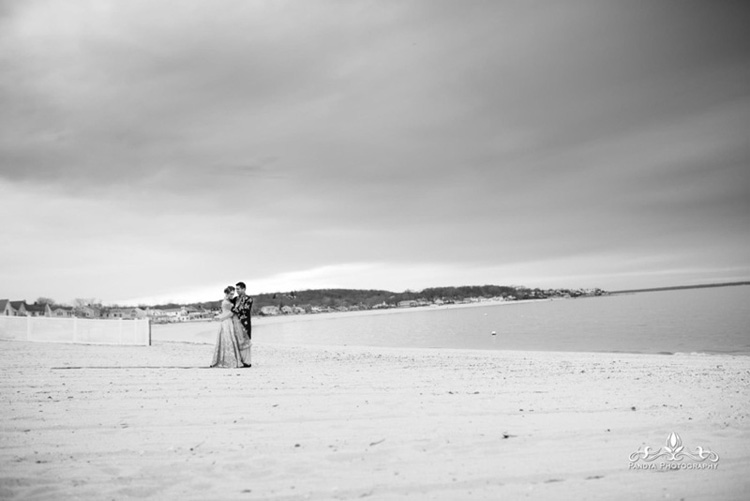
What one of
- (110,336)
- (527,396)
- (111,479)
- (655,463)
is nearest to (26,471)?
(111,479)

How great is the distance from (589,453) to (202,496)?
3.73 metres

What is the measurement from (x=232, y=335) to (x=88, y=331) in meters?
15.3

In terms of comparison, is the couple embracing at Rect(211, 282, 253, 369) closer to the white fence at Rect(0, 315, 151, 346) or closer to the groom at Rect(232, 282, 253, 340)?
the groom at Rect(232, 282, 253, 340)

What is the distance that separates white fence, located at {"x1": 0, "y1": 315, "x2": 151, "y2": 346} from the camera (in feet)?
81.6

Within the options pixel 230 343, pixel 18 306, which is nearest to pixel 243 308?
pixel 230 343

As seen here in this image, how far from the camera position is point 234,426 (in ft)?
21.2

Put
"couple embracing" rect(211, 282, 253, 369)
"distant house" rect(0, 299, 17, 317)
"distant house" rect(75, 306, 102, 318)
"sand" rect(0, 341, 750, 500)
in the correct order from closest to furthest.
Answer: "sand" rect(0, 341, 750, 500) → "couple embracing" rect(211, 282, 253, 369) → "distant house" rect(0, 299, 17, 317) → "distant house" rect(75, 306, 102, 318)

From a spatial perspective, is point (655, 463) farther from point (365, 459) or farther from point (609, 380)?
point (609, 380)

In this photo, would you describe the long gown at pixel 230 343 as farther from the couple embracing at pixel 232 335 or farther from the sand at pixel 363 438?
the sand at pixel 363 438

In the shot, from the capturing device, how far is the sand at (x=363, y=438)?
172 inches

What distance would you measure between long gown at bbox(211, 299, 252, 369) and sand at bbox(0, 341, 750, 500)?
345 centimetres

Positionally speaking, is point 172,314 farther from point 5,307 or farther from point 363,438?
point 363,438

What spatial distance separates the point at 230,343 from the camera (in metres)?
13.8

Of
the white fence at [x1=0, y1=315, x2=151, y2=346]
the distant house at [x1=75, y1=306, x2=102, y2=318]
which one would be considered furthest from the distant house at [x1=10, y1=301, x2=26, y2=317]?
the white fence at [x1=0, y1=315, x2=151, y2=346]
